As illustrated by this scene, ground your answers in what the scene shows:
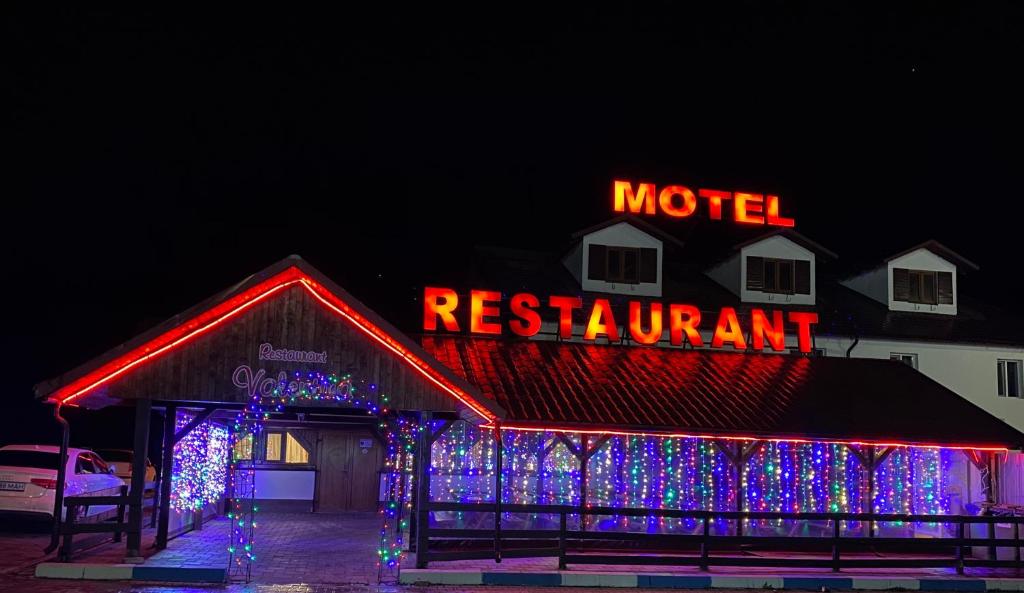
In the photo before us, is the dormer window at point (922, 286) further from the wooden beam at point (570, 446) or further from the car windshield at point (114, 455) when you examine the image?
the car windshield at point (114, 455)

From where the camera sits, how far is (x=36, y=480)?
17.4 meters

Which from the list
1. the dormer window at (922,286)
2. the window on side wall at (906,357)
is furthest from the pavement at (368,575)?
the dormer window at (922,286)

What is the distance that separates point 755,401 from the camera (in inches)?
787

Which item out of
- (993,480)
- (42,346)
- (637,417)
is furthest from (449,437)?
(42,346)

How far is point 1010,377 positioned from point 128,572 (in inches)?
1002

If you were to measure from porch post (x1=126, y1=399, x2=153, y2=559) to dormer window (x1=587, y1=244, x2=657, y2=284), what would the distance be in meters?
15.2

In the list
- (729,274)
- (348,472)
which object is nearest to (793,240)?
(729,274)

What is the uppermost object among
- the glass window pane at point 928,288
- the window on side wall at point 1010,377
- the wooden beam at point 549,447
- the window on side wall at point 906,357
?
the glass window pane at point 928,288

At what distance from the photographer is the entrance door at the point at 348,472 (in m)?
24.2

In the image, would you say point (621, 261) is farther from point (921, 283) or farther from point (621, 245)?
point (921, 283)

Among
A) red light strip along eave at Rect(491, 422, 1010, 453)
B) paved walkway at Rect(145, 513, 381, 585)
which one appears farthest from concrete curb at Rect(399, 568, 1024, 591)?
red light strip along eave at Rect(491, 422, 1010, 453)

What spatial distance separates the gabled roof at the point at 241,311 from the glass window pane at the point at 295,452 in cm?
1035

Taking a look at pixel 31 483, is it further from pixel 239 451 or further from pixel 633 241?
pixel 633 241

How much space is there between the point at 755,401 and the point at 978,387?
11616mm
